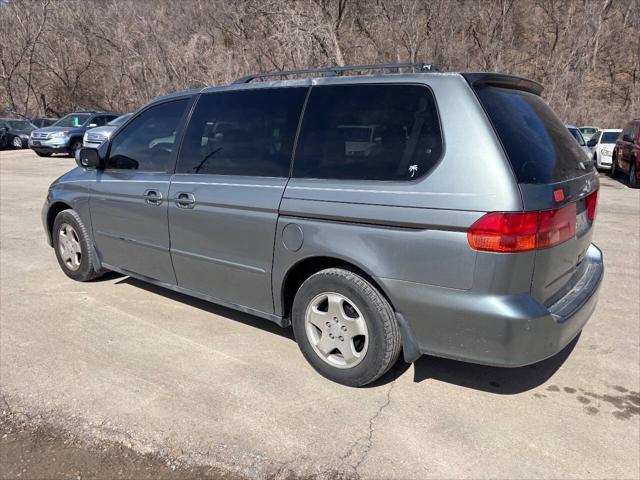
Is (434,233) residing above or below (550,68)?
below

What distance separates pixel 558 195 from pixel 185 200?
252 cm

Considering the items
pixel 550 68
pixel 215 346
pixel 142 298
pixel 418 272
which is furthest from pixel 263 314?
pixel 550 68

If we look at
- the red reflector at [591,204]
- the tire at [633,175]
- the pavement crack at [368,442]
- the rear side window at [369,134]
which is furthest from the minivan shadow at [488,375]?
the tire at [633,175]

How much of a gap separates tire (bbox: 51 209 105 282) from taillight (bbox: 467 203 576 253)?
3767 mm

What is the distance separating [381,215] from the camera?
2.90 m

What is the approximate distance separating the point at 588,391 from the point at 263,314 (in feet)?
7.10

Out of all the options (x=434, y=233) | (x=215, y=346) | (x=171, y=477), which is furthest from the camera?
(x=215, y=346)

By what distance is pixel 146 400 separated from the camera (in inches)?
124

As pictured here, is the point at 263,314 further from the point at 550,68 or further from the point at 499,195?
the point at 550,68

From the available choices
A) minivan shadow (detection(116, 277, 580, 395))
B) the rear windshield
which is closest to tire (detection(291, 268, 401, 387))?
minivan shadow (detection(116, 277, 580, 395))

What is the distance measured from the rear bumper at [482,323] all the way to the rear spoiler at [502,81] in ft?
3.85

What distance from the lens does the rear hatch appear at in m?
2.72

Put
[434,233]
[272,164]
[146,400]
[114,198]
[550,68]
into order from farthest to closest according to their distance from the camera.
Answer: [550,68] < [114,198] < [272,164] < [146,400] < [434,233]

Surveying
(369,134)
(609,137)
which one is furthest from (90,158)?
(609,137)
